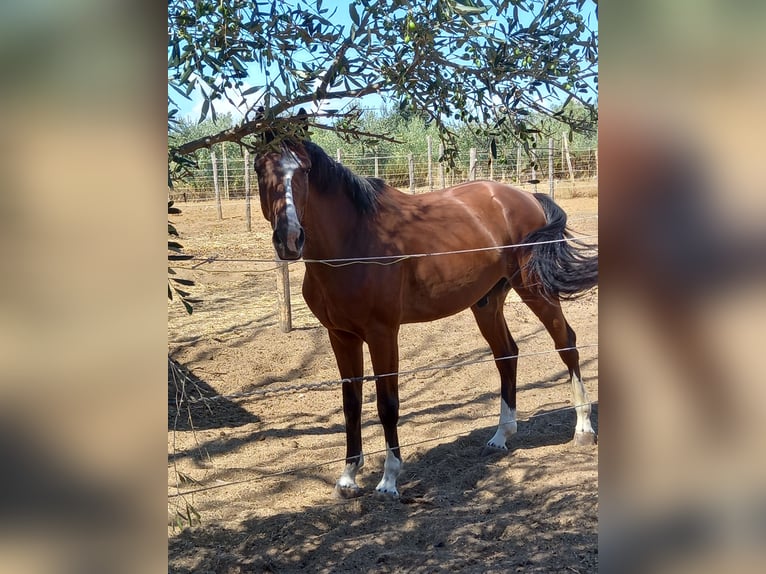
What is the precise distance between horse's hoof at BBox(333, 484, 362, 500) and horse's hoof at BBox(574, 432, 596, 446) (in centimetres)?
157

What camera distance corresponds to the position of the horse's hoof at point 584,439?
444 cm

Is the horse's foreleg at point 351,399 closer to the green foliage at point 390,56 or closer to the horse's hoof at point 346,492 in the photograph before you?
the horse's hoof at point 346,492

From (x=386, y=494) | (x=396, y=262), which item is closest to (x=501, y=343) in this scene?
(x=396, y=262)

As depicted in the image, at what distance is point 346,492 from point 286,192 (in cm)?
170

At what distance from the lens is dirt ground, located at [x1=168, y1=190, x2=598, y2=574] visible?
3.02 m

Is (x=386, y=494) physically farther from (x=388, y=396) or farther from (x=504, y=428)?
(x=504, y=428)

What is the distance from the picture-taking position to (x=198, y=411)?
532 centimetres

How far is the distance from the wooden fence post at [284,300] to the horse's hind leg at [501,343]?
2700mm

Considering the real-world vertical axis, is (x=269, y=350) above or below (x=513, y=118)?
below

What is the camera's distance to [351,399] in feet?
12.9

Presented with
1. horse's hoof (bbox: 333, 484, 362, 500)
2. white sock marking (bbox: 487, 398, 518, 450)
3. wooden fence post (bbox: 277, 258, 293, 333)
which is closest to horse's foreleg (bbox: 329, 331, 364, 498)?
horse's hoof (bbox: 333, 484, 362, 500)

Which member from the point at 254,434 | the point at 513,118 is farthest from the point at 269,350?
the point at 513,118
